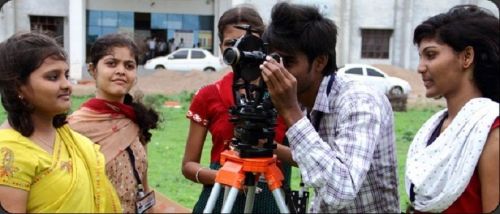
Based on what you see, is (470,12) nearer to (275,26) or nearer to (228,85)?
(275,26)

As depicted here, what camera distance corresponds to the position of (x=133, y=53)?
2.20m

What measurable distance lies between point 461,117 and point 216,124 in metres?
0.87

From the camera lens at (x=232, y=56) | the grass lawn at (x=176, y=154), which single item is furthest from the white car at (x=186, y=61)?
the camera lens at (x=232, y=56)

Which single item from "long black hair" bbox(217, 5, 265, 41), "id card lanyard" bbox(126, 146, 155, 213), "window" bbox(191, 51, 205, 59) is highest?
"long black hair" bbox(217, 5, 265, 41)

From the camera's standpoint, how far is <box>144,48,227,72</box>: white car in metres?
18.0

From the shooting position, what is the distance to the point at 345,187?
138 cm

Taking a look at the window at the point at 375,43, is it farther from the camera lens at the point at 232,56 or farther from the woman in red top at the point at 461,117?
the camera lens at the point at 232,56

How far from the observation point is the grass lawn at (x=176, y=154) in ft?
14.4

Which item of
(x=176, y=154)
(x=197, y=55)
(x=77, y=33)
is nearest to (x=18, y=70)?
(x=176, y=154)

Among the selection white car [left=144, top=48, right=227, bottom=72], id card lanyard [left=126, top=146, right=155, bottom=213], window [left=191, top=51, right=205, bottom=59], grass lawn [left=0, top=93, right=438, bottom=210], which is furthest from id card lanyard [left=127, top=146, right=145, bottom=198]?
window [left=191, top=51, right=205, bottom=59]

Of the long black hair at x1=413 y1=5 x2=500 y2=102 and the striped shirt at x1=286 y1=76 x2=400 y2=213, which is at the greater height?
the long black hair at x1=413 y1=5 x2=500 y2=102

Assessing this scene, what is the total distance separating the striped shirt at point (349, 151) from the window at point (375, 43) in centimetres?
1523

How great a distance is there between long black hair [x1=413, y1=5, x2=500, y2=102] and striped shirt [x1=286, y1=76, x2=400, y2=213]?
222 millimetres

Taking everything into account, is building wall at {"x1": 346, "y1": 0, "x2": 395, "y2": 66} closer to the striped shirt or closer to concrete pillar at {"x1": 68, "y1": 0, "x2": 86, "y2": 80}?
concrete pillar at {"x1": 68, "y1": 0, "x2": 86, "y2": 80}
